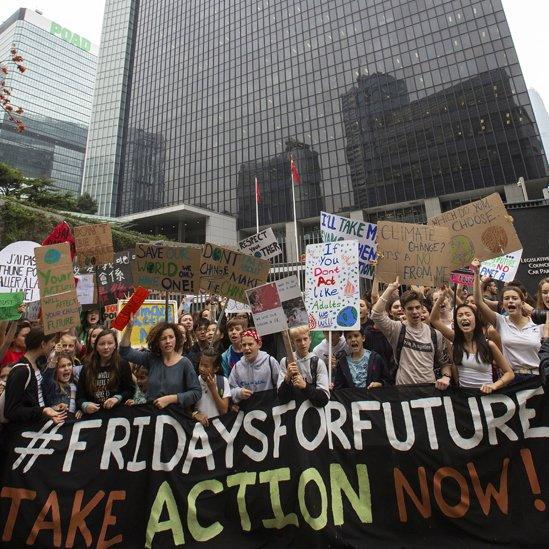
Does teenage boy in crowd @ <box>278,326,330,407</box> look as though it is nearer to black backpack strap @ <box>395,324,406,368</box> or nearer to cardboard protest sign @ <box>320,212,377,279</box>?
black backpack strap @ <box>395,324,406,368</box>

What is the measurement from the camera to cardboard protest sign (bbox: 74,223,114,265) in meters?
5.75

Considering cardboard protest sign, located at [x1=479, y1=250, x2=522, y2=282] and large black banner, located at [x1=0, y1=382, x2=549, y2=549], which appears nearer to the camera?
large black banner, located at [x1=0, y1=382, x2=549, y2=549]

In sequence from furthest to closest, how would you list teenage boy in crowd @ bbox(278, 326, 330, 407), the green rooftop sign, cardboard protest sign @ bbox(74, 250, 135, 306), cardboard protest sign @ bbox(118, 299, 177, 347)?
the green rooftop sign, cardboard protest sign @ bbox(118, 299, 177, 347), cardboard protest sign @ bbox(74, 250, 135, 306), teenage boy in crowd @ bbox(278, 326, 330, 407)

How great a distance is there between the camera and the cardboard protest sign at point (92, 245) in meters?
5.75

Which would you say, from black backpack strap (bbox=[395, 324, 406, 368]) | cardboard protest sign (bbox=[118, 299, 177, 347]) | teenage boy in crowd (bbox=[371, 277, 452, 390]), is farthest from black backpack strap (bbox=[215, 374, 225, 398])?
cardboard protest sign (bbox=[118, 299, 177, 347])

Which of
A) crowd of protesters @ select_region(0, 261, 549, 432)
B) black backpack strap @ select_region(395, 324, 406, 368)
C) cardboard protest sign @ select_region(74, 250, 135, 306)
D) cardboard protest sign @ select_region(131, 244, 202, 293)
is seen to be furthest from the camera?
cardboard protest sign @ select_region(74, 250, 135, 306)

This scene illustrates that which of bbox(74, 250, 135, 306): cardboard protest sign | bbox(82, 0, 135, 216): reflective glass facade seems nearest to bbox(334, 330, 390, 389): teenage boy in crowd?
bbox(74, 250, 135, 306): cardboard protest sign

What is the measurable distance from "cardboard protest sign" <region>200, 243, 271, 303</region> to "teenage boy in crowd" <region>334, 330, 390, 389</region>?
143 cm

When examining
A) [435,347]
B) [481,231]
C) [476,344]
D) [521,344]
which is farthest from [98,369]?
[481,231]

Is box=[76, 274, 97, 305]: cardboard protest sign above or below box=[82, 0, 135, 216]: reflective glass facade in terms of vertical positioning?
below

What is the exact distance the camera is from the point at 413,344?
4.20 meters

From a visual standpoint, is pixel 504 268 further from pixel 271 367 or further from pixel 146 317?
pixel 146 317

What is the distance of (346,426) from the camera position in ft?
11.6

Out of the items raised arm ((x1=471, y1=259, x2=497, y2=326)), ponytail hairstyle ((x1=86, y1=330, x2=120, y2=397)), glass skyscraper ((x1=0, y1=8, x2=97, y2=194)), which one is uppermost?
glass skyscraper ((x1=0, y1=8, x2=97, y2=194))
